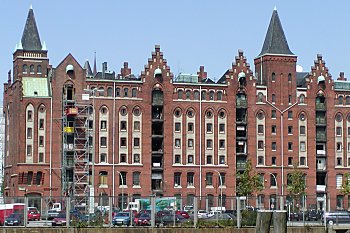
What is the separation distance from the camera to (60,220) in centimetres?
5606

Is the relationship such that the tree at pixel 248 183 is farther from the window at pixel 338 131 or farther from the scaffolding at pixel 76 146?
the scaffolding at pixel 76 146

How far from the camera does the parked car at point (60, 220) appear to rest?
55309mm

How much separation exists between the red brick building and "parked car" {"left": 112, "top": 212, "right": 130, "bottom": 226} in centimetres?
8256

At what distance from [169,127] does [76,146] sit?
49.7 feet

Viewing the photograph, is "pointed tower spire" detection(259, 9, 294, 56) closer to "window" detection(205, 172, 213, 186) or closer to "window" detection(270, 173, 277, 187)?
"window" detection(270, 173, 277, 187)

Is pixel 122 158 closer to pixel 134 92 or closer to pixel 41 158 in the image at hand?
pixel 134 92

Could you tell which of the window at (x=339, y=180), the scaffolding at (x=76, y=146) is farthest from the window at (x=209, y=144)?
the window at (x=339, y=180)

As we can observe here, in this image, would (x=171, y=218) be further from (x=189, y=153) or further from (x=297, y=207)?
(x=189, y=153)

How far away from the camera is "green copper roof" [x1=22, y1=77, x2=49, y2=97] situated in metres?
144

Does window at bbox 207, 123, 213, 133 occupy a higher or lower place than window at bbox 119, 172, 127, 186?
higher

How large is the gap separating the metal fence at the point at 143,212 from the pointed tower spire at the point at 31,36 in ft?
295

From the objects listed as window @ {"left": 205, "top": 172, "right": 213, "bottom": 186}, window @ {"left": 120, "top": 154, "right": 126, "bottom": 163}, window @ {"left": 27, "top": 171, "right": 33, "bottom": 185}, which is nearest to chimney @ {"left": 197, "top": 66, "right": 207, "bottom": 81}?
window @ {"left": 205, "top": 172, "right": 213, "bottom": 186}

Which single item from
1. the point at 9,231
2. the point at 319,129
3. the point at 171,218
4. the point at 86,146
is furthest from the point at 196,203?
the point at 319,129

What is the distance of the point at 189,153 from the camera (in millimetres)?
147625
